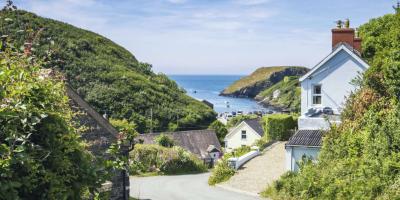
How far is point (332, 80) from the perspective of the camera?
28531 millimetres

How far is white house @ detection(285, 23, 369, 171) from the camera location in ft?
90.1

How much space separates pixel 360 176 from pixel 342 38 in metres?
12.1

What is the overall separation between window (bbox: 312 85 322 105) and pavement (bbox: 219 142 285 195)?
14.2ft

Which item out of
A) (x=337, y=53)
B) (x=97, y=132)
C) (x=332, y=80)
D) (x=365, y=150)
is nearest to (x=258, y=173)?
(x=332, y=80)

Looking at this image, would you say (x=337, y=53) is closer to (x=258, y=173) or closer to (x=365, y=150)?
(x=258, y=173)

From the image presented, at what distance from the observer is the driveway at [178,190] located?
2428cm

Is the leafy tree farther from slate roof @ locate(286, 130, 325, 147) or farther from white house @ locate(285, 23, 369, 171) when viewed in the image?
white house @ locate(285, 23, 369, 171)

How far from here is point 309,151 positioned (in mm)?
24797

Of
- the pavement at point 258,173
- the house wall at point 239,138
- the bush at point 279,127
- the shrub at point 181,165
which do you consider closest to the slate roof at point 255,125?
the house wall at point 239,138

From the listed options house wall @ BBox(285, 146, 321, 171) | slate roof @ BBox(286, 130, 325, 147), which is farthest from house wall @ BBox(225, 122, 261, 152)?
house wall @ BBox(285, 146, 321, 171)

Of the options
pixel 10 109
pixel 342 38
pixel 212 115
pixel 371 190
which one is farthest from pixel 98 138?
pixel 212 115

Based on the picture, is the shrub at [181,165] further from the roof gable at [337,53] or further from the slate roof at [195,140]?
the slate roof at [195,140]

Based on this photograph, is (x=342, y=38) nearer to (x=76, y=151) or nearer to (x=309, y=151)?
(x=309, y=151)

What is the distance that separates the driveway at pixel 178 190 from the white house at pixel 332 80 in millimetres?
5385
